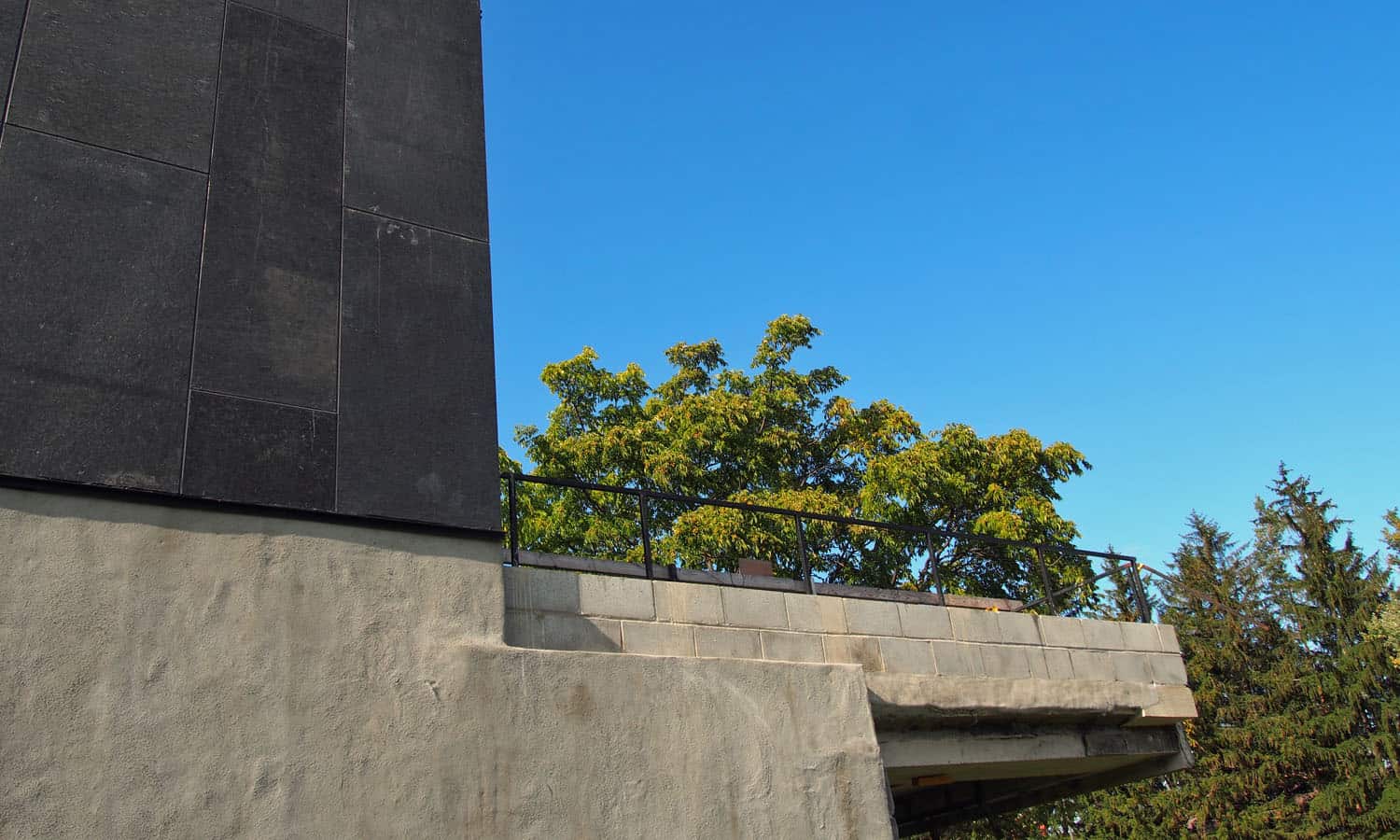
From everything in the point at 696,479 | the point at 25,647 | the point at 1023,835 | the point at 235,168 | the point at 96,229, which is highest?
the point at 696,479

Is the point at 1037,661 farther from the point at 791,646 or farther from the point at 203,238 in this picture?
the point at 203,238

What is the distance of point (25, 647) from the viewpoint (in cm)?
454

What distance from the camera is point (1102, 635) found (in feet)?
31.1

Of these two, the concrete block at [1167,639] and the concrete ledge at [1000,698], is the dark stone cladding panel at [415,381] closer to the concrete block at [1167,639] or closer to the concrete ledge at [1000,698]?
the concrete ledge at [1000,698]

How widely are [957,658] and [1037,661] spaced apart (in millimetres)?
1030

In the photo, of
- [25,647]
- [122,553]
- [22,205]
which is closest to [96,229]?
[22,205]

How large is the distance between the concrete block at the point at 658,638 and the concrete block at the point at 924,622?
6.65 feet

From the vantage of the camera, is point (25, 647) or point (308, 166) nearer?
point (25, 647)

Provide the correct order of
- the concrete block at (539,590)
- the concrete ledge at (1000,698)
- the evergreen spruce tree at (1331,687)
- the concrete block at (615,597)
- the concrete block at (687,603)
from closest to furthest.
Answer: the concrete block at (539,590) < the concrete block at (615,597) < the concrete block at (687,603) < the concrete ledge at (1000,698) < the evergreen spruce tree at (1331,687)

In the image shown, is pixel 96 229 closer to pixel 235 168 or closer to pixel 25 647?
pixel 235 168

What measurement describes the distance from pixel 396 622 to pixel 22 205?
2.93m

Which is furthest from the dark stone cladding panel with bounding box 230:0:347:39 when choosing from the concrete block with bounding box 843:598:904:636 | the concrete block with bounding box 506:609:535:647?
the concrete block with bounding box 843:598:904:636

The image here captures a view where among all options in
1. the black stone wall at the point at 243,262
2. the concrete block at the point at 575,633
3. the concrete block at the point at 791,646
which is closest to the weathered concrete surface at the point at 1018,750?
the concrete block at the point at 791,646

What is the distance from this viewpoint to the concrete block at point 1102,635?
30.6ft
